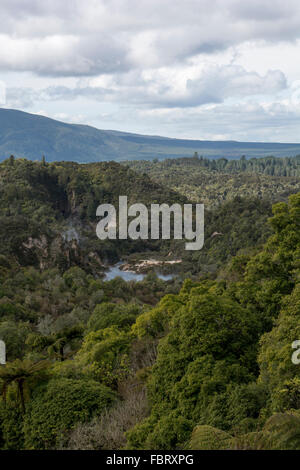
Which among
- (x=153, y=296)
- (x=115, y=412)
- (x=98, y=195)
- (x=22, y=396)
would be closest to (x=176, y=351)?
(x=115, y=412)

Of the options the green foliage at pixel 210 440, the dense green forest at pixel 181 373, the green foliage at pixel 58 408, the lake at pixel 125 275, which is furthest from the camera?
the lake at pixel 125 275

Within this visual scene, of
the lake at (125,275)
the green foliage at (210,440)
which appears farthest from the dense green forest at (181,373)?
the lake at (125,275)

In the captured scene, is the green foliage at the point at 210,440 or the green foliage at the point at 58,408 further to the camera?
the green foliage at the point at 58,408

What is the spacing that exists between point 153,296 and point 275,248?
44.8 meters

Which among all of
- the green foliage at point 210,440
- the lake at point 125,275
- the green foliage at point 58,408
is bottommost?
the lake at point 125,275

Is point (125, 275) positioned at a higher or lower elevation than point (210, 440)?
lower

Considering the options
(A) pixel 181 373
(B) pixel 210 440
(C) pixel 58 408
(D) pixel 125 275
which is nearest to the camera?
(B) pixel 210 440

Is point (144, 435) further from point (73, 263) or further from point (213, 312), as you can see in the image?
point (73, 263)

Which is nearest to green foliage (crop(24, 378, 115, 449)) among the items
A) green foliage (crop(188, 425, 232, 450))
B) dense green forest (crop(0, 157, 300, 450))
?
dense green forest (crop(0, 157, 300, 450))

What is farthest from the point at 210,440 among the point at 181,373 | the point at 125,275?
the point at 125,275

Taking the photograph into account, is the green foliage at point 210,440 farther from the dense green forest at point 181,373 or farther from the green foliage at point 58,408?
the green foliage at point 58,408

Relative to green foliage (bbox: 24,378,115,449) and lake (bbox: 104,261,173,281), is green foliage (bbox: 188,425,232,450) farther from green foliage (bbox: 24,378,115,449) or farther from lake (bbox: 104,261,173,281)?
lake (bbox: 104,261,173,281)

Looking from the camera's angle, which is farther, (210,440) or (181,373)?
(181,373)

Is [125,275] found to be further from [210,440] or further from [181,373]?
[210,440]
